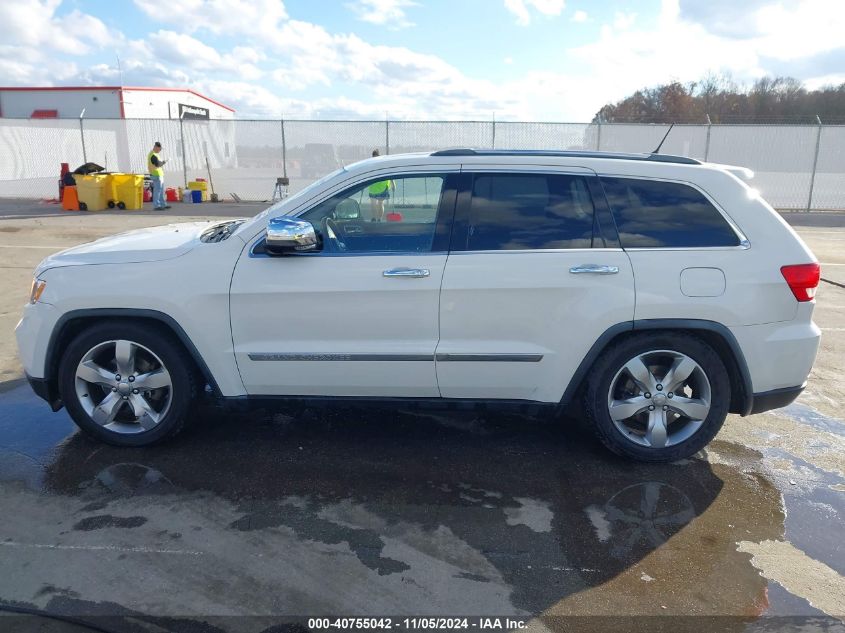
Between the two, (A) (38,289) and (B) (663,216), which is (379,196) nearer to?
(B) (663,216)

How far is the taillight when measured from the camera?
3.77 meters

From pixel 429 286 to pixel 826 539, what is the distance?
2.41m

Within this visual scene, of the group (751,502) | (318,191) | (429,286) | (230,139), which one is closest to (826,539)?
(751,502)

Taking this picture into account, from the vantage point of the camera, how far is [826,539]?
3.33 metres

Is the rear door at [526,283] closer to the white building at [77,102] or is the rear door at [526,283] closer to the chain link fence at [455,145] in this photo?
the chain link fence at [455,145]

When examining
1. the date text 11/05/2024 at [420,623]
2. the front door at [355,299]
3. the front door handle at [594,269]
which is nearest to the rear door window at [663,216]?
the front door handle at [594,269]

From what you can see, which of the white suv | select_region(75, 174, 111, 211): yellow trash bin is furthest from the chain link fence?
the white suv

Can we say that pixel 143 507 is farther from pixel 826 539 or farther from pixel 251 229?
pixel 826 539

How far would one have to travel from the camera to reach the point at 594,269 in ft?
12.3

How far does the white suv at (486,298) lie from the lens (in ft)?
12.4

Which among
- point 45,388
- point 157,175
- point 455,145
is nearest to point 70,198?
point 157,175

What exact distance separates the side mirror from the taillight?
8.83 ft

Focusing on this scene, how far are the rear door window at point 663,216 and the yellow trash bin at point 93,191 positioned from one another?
58.8 feet

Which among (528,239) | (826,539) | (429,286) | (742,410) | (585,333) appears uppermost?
(528,239)
